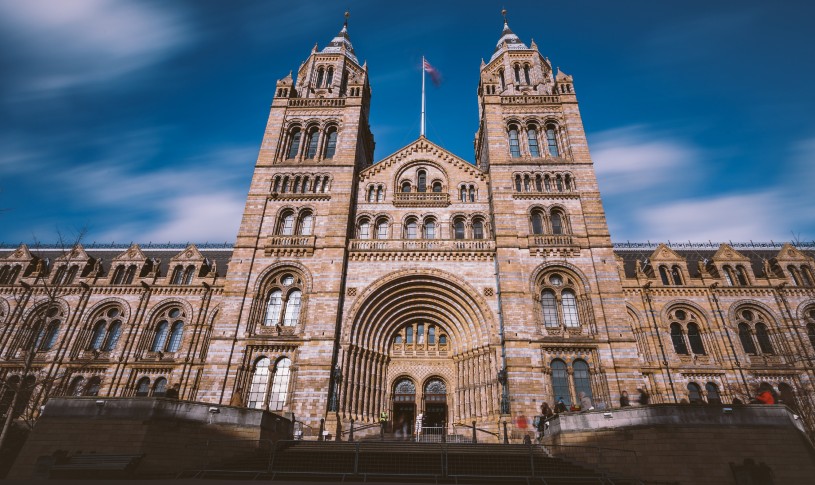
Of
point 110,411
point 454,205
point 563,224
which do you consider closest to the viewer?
point 110,411

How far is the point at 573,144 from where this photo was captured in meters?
26.7

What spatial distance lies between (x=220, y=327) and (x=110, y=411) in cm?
811

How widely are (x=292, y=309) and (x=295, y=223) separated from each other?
18.5 ft

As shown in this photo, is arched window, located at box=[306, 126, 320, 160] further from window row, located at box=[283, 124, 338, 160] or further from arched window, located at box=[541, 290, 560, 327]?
arched window, located at box=[541, 290, 560, 327]

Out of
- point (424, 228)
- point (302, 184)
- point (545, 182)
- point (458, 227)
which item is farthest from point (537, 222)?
point (302, 184)

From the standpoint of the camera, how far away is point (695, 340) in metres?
27.6

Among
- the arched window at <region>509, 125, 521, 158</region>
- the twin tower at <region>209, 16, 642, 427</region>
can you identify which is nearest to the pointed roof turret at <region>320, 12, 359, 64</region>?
the twin tower at <region>209, 16, 642, 427</region>

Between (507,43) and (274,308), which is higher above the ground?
(507,43)

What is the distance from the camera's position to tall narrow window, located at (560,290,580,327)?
21734 mm

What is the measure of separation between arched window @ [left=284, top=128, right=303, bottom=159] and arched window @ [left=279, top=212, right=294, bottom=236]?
4.86m

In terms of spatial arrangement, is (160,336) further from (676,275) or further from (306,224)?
(676,275)

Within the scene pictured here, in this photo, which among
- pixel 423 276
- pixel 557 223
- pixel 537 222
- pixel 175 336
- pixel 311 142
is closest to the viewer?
pixel 423 276

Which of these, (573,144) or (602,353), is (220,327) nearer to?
(602,353)

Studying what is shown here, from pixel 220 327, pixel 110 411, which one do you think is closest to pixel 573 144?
pixel 220 327
